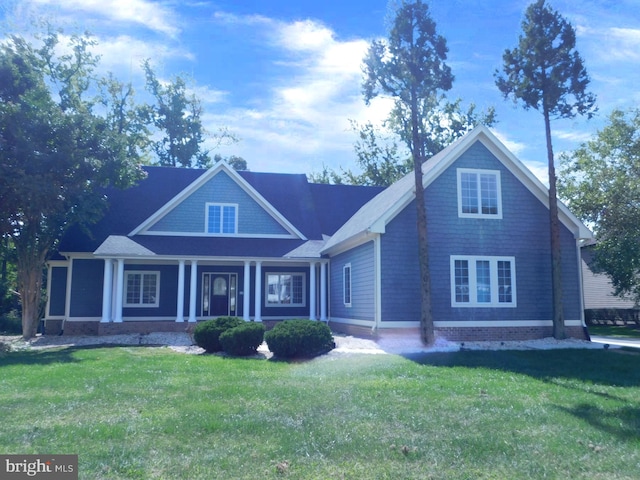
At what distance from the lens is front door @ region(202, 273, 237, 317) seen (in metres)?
24.2

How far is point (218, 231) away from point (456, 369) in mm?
14623

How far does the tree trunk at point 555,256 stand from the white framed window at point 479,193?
1.65 meters

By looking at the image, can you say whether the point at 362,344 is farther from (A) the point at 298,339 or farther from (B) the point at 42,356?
(B) the point at 42,356

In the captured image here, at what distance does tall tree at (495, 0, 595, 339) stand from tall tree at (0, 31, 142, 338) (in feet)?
48.4

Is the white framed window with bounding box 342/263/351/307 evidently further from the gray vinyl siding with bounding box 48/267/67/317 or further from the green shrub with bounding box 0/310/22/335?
the green shrub with bounding box 0/310/22/335

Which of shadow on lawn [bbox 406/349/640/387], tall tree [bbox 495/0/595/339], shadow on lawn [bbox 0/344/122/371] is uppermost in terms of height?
tall tree [bbox 495/0/595/339]

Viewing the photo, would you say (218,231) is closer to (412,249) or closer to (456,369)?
(412,249)

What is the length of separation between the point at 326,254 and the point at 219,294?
5.23m

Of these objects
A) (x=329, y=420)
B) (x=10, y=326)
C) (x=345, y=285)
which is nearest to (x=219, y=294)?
(x=345, y=285)

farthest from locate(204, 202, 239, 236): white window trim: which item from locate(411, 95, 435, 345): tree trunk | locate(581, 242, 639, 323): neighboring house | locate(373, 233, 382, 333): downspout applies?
locate(581, 242, 639, 323): neighboring house

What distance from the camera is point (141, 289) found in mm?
23344

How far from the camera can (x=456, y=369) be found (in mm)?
11859

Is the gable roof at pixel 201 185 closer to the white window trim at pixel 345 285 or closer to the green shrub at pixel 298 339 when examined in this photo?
the white window trim at pixel 345 285

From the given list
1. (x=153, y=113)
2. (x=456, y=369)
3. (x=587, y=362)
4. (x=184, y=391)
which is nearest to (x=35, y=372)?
(x=184, y=391)
